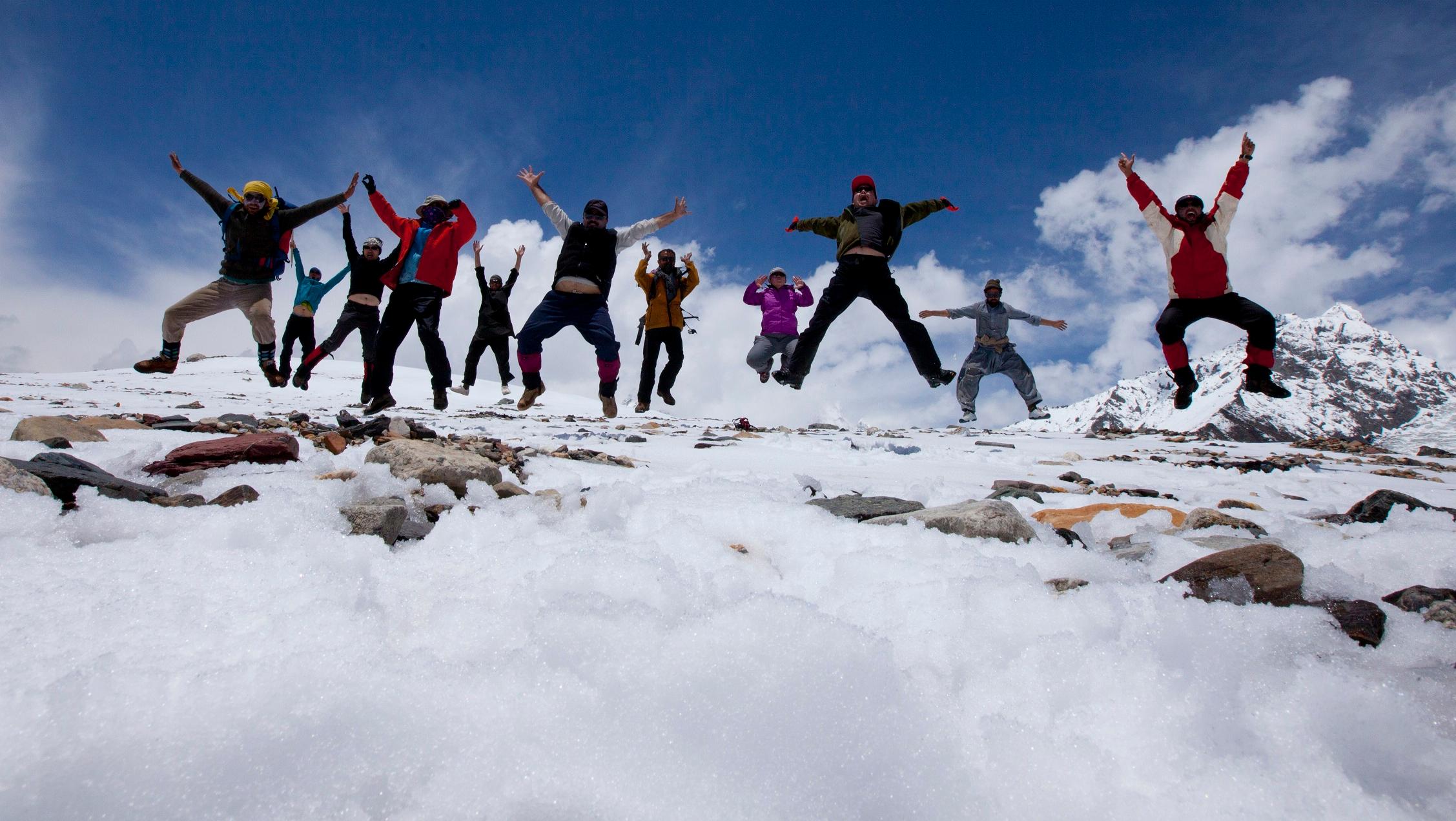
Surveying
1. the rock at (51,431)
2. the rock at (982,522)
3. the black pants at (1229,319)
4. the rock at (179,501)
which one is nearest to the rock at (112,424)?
the rock at (51,431)

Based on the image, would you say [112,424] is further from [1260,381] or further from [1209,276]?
[1260,381]

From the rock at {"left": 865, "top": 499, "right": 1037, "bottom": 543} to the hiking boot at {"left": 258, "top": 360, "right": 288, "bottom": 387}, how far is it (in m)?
9.64

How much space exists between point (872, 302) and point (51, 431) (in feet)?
21.6

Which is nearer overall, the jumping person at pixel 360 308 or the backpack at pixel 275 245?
the backpack at pixel 275 245

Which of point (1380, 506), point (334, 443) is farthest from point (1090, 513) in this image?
point (334, 443)

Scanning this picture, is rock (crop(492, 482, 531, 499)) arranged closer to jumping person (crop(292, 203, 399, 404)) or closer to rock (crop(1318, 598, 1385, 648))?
rock (crop(1318, 598, 1385, 648))

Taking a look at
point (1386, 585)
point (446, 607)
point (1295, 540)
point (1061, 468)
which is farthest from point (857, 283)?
point (446, 607)

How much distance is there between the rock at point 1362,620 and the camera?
4.70 ft

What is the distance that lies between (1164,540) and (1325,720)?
1167 millimetres

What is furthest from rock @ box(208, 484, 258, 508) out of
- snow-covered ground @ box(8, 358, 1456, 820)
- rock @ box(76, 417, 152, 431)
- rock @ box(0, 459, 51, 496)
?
rock @ box(76, 417, 152, 431)

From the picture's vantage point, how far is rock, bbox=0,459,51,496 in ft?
6.57

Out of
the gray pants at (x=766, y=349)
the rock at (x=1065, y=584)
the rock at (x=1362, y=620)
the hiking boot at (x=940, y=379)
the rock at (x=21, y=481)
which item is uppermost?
the gray pants at (x=766, y=349)

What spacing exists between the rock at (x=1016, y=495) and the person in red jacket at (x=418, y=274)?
23.0 ft

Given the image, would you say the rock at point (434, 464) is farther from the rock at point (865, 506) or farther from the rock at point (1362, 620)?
the rock at point (1362, 620)
